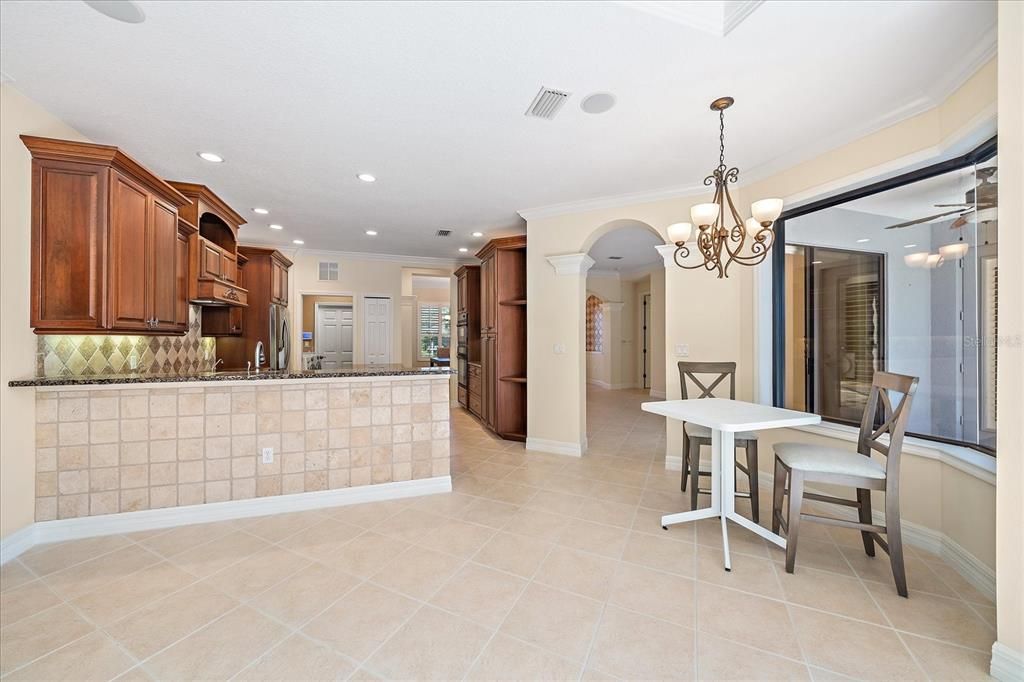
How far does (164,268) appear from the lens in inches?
117

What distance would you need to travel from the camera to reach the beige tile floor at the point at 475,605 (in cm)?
152

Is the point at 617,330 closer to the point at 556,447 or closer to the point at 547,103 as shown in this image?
the point at 556,447

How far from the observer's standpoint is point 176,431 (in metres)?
2.69

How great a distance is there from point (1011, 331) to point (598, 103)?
205 cm

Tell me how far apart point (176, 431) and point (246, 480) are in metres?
0.54

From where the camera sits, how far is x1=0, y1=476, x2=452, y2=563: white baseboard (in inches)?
→ 95.8

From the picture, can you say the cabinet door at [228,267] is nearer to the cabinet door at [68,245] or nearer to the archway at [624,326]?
the cabinet door at [68,245]

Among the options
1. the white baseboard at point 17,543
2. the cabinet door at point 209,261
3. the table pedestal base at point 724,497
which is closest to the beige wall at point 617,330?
the table pedestal base at point 724,497

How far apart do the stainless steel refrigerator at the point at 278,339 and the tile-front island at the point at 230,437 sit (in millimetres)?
2552

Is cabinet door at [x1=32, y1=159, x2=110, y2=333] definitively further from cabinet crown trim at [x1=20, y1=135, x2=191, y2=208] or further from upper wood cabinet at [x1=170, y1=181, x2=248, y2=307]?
upper wood cabinet at [x1=170, y1=181, x2=248, y2=307]

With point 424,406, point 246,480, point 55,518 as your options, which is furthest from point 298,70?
point 55,518

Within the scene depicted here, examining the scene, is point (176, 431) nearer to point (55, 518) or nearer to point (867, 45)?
point (55, 518)

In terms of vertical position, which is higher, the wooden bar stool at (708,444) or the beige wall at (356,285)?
the beige wall at (356,285)

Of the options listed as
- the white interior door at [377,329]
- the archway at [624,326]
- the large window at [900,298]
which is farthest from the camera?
the archway at [624,326]
